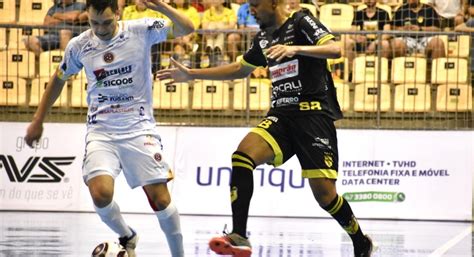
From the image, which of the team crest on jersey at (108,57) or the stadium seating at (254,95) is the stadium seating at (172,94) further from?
the team crest on jersey at (108,57)

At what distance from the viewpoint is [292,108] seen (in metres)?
9.50

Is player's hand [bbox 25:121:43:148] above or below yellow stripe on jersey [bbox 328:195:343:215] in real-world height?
above

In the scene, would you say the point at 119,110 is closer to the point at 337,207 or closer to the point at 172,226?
the point at 172,226

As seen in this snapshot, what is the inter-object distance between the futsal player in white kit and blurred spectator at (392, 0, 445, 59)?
9.25m

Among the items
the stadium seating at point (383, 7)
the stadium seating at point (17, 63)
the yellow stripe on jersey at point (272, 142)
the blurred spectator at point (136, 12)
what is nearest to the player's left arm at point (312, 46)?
the yellow stripe on jersey at point (272, 142)

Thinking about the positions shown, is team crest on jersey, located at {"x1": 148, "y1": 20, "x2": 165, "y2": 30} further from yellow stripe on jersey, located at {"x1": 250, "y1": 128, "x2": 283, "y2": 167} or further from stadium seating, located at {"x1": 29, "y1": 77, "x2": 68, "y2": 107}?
stadium seating, located at {"x1": 29, "y1": 77, "x2": 68, "y2": 107}

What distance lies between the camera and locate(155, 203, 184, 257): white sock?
869 cm

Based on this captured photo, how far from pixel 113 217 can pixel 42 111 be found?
1011 millimetres

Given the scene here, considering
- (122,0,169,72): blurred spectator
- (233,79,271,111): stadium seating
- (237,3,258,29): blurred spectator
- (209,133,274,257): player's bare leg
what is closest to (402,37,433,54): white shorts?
(233,79,271,111): stadium seating

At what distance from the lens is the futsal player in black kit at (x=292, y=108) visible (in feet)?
30.0

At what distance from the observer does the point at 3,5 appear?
61.7 feet

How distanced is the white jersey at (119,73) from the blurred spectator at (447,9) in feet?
32.9

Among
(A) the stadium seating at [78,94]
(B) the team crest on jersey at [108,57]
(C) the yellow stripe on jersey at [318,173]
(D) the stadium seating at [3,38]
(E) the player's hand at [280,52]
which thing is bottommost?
(A) the stadium seating at [78,94]

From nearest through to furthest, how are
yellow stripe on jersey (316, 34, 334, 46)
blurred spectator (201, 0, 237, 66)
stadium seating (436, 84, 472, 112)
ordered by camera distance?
yellow stripe on jersey (316, 34, 334, 46) < stadium seating (436, 84, 472, 112) < blurred spectator (201, 0, 237, 66)
